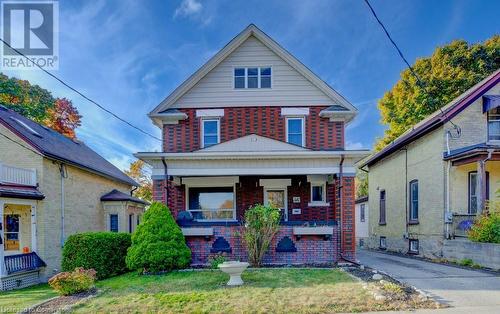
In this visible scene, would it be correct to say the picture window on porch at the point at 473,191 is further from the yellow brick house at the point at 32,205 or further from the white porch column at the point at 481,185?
the yellow brick house at the point at 32,205

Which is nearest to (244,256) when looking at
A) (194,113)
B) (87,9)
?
(194,113)

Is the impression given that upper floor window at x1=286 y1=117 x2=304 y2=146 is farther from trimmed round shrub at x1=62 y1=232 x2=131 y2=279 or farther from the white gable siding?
trimmed round shrub at x1=62 y1=232 x2=131 y2=279

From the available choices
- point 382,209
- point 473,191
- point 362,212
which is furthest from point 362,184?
point 473,191

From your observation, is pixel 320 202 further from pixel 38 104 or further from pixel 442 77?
pixel 38 104

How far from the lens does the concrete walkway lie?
648 centimetres

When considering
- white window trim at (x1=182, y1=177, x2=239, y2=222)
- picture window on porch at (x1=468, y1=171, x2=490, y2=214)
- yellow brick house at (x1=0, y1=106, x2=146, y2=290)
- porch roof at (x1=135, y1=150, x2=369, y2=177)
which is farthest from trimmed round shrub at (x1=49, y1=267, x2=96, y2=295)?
picture window on porch at (x1=468, y1=171, x2=490, y2=214)

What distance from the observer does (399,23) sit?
1456 centimetres

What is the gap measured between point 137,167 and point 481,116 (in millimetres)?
27238

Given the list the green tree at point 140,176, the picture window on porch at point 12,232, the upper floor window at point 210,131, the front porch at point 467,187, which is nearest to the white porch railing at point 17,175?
the picture window on porch at point 12,232

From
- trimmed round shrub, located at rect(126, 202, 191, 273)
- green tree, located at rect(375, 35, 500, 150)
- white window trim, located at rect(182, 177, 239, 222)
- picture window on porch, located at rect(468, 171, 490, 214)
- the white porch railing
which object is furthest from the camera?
green tree, located at rect(375, 35, 500, 150)

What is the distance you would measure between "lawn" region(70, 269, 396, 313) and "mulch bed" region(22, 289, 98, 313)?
39 centimetres

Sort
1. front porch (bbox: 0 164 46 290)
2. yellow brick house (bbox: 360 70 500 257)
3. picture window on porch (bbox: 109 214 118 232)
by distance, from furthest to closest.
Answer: picture window on porch (bbox: 109 214 118 232) → yellow brick house (bbox: 360 70 500 257) → front porch (bbox: 0 164 46 290)

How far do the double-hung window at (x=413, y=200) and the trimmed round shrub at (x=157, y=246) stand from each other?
1103 cm

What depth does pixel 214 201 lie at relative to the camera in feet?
46.7
